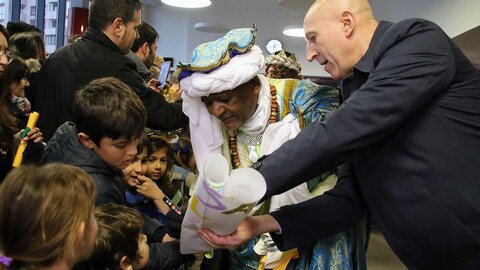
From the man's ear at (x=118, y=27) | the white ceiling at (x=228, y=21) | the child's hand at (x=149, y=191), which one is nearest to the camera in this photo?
the child's hand at (x=149, y=191)

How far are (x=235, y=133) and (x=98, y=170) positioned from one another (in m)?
0.45

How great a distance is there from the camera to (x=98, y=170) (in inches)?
62.0

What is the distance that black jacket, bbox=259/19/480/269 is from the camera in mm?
1146

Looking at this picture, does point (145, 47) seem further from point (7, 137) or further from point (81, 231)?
point (81, 231)

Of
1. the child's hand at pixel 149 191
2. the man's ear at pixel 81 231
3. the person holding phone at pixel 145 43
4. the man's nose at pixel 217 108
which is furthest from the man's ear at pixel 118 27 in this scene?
the man's ear at pixel 81 231

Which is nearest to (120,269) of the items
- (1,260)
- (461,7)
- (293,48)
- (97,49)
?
(1,260)

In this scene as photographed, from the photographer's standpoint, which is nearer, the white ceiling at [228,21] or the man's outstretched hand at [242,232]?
the man's outstretched hand at [242,232]

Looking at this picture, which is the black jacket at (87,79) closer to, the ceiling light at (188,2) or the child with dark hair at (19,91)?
the child with dark hair at (19,91)

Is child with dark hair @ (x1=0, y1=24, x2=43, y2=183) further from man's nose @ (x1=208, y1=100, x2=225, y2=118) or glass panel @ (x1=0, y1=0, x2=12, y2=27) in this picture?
glass panel @ (x1=0, y1=0, x2=12, y2=27)

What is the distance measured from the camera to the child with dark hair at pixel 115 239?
4.66ft

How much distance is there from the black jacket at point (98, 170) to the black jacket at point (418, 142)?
23.5 inches

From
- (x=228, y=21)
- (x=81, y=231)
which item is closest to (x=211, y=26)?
(x=228, y=21)

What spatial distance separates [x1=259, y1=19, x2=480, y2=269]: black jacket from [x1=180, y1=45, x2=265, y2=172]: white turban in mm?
383

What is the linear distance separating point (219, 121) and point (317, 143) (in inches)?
22.4
